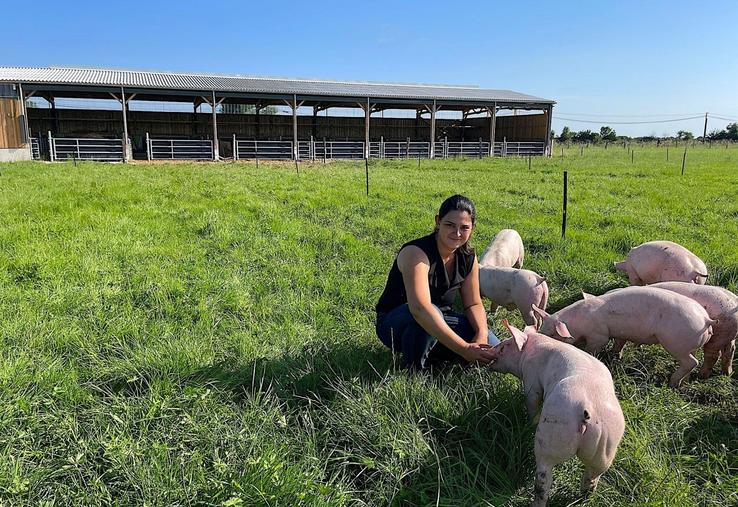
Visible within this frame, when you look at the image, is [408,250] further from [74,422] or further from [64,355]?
[64,355]

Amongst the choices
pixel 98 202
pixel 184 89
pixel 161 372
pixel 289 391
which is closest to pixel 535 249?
pixel 289 391

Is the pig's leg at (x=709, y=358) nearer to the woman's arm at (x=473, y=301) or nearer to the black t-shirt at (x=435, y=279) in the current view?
the woman's arm at (x=473, y=301)

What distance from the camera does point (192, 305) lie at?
15.3 ft

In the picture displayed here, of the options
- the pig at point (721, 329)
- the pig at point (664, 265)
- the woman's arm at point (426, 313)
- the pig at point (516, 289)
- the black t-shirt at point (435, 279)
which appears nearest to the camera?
the woman's arm at point (426, 313)

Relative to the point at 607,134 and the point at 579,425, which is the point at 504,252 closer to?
the point at 579,425

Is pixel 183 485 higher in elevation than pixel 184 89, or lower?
lower

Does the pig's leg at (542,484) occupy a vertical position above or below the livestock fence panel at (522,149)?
below

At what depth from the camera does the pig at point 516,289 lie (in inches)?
177

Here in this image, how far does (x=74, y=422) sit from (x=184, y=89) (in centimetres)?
2256

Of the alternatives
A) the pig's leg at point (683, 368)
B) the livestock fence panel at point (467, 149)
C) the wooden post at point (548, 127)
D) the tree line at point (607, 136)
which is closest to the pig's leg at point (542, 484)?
the pig's leg at point (683, 368)

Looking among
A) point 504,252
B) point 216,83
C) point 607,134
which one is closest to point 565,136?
point 607,134

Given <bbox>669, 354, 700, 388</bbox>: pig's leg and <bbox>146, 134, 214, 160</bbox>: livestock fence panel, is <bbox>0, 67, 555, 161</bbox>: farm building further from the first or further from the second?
<bbox>669, 354, 700, 388</bbox>: pig's leg

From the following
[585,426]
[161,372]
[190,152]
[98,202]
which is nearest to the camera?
[585,426]

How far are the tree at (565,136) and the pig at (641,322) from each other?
195ft
